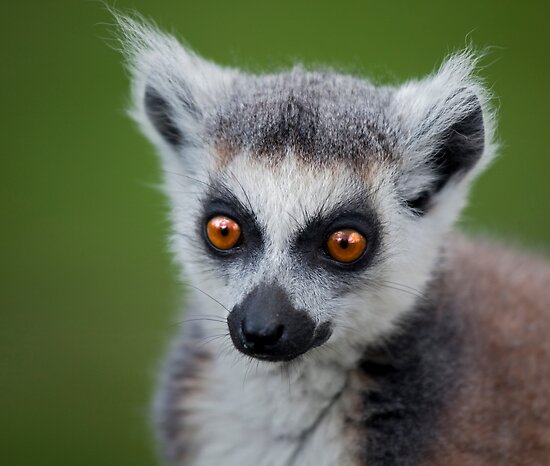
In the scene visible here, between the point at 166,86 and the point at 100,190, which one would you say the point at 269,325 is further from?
the point at 100,190

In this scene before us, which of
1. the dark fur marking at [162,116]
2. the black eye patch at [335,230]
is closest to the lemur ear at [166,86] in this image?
the dark fur marking at [162,116]

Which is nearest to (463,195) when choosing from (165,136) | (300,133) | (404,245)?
(404,245)

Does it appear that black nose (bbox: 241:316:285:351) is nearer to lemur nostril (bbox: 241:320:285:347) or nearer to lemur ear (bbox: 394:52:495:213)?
lemur nostril (bbox: 241:320:285:347)

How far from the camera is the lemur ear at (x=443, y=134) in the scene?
11.1ft

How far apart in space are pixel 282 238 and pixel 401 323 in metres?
0.62

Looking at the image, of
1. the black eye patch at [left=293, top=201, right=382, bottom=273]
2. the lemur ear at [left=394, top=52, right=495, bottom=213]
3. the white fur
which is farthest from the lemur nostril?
the lemur ear at [left=394, top=52, right=495, bottom=213]

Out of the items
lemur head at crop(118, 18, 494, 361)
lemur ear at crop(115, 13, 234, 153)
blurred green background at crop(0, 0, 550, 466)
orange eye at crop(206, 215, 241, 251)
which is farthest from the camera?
blurred green background at crop(0, 0, 550, 466)

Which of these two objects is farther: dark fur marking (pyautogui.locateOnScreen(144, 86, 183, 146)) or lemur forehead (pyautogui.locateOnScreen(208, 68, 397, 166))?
dark fur marking (pyautogui.locateOnScreen(144, 86, 183, 146))

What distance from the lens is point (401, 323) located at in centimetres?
349

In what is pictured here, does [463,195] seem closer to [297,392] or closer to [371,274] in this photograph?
[371,274]

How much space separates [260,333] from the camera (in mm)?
3014

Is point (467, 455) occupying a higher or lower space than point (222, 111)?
lower

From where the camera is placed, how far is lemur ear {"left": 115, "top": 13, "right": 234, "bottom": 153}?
144 inches

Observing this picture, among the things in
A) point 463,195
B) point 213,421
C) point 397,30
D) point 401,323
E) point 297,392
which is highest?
point 397,30
